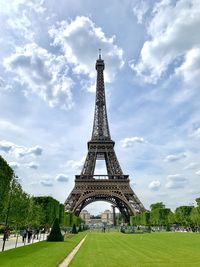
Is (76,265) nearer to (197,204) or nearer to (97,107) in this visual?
(197,204)

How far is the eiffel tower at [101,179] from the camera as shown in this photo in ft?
278

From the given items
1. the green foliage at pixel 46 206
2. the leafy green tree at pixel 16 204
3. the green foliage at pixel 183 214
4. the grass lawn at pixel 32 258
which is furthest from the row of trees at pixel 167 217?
the grass lawn at pixel 32 258

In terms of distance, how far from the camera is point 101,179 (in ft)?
287

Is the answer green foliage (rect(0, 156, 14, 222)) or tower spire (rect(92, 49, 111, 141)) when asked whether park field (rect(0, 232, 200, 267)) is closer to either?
green foliage (rect(0, 156, 14, 222))

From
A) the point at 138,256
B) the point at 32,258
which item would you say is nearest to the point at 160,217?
the point at 138,256

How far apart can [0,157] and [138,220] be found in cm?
6116

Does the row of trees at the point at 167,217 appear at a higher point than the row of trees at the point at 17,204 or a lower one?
higher

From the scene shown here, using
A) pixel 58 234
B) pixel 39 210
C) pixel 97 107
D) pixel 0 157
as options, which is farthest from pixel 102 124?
Result: pixel 0 157

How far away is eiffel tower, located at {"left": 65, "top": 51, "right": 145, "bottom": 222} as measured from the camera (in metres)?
84.8

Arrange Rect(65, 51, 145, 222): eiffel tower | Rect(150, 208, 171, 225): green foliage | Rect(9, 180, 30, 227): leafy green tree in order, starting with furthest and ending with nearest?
Rect(65, 51, 145, 222): eiffel tower
Rect(150, 208, 171, 225): green foliage
Rect(9, 180, 30, 227): leafy green tree

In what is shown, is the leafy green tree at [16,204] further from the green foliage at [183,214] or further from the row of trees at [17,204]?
the green foliage at [183,214]

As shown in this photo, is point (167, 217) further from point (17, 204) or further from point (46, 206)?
point (17, 204)

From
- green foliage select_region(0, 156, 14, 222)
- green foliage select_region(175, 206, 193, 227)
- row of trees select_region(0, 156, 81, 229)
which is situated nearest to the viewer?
green foliage select_region(0, 156, 14, 222)

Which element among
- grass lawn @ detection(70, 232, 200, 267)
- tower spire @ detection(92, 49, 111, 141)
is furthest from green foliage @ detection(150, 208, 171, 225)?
grass lawn @ detection(70, 232, 200, 267)
